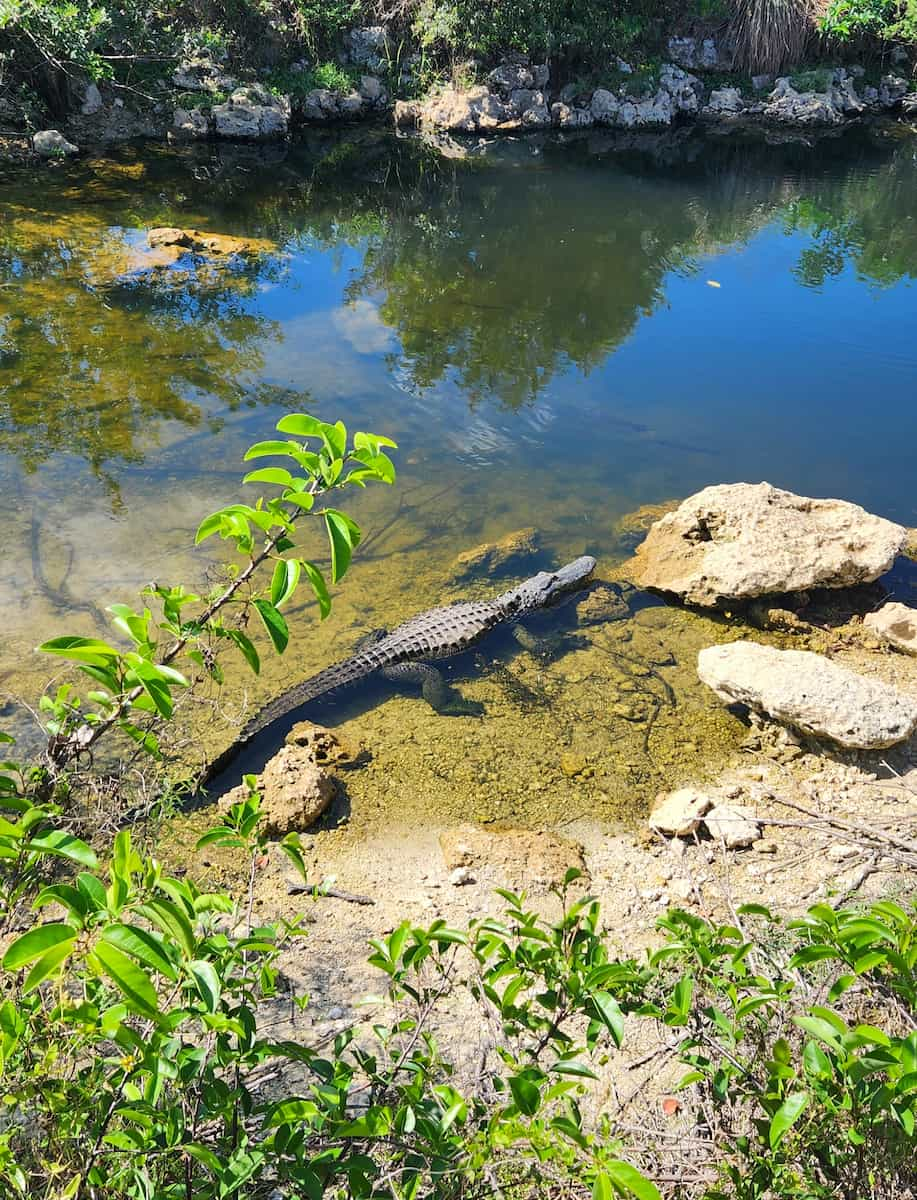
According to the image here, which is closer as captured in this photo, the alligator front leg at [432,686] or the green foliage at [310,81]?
the alligator front leg at [432,686]

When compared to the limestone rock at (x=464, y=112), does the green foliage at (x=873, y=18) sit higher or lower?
higher

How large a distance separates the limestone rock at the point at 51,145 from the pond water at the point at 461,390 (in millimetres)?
617

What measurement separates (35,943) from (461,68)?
73.7 ft

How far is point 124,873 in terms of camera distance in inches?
48.3

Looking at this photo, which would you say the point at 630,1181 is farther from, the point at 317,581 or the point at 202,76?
the point at 202,76

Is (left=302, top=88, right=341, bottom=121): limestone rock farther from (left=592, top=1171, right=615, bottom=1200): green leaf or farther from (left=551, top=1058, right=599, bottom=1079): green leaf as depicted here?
(left=592, top=1171, right=615, bottom=1200): green leaf

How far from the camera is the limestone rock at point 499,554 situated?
6.60 m

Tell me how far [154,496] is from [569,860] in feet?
15.6

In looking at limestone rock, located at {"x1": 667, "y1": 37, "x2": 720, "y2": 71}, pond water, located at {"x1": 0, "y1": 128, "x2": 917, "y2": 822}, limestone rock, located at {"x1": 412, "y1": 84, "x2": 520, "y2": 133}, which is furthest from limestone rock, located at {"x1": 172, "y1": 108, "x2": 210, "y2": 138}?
limestone rock, located at {"x1": 667, "y1": 37, "x2": 720, "y2": 71}

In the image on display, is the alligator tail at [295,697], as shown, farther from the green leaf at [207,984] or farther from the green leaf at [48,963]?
the green leaf at [48,963]

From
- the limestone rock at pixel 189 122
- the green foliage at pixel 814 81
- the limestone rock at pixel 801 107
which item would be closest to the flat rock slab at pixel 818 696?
the limestone rock at pixel 189 122

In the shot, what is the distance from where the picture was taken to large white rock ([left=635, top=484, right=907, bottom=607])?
5.78m

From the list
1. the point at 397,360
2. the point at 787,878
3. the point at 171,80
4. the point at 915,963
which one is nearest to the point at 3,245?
the point at 397,360

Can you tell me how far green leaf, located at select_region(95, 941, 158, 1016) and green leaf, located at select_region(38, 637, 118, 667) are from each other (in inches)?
19.4
